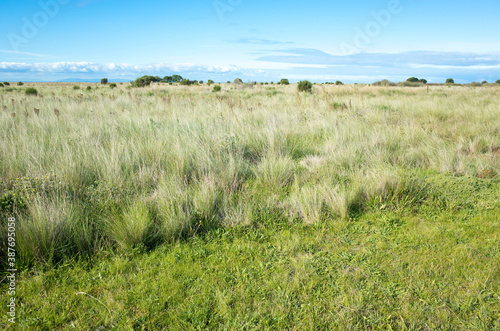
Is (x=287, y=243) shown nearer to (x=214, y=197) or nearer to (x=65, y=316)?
(x=214, y=197)

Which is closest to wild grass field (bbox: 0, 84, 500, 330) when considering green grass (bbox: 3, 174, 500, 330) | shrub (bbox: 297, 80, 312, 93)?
green grass (bbox: 3, 174, 500, 330)

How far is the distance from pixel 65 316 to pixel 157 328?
739 millimetres

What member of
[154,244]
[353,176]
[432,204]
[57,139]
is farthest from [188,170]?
[432,204]

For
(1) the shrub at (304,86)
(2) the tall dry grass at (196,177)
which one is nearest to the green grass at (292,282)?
(2) the tall dry grass at (196,177)

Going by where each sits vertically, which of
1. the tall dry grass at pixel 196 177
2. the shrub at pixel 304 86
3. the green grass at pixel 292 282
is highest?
the shrub at pixel 304 86

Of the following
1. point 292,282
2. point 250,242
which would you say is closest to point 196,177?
point 250,242

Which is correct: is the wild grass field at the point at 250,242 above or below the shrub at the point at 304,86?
below

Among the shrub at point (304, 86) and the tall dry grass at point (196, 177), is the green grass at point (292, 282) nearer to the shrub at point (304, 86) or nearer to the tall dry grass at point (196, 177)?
the tall dry grass at point (196, 177)

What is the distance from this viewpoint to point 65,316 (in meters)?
2.17

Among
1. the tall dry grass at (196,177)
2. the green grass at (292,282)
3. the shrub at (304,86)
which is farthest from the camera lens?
the shrub at (304,86)

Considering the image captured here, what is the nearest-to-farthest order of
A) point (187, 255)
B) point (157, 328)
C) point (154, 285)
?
point (157, 328)
point (154, 285)
point (187, 255)

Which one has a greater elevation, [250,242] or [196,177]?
[196,177]

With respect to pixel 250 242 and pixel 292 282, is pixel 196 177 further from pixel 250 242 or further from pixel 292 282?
pixel 292 282

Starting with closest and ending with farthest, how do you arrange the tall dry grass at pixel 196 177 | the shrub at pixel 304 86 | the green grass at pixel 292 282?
the green grass at pixel 292 282 < the tall dry grass at pixel 196 177 < the shrub at pixel 304 86
